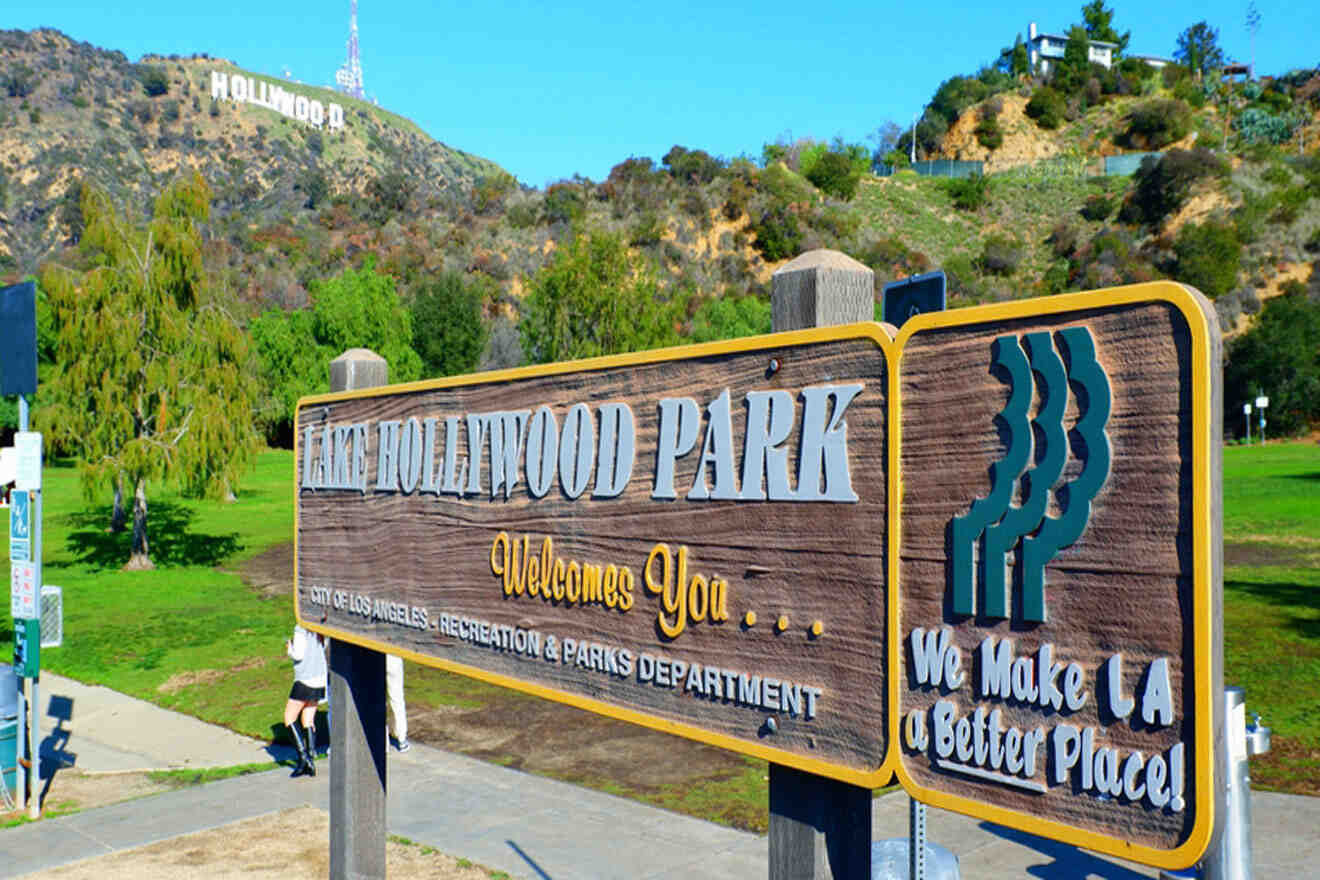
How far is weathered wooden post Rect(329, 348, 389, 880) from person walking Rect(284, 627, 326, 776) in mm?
4100

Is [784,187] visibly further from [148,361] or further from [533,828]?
[533,828]

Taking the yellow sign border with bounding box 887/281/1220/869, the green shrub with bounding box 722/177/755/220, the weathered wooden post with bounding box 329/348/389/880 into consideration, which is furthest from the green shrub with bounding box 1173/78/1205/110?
the yellow sign border with bounding box 887/281/1220/869

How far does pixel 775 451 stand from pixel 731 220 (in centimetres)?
7646

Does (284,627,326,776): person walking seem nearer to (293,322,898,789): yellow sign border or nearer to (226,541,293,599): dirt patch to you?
(293,322,898,789): yellow sign border

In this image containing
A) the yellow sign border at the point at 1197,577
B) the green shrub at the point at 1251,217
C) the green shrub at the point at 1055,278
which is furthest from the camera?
the green shrub at the point at 1055,278

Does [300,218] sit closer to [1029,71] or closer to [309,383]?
[309,383]

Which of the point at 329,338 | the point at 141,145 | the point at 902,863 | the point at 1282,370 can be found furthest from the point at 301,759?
the point at 141,145

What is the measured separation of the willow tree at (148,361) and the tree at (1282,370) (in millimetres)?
39932

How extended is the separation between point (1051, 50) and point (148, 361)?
106 meters

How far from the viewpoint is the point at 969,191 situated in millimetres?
85250

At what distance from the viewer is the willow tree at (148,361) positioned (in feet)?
67.2

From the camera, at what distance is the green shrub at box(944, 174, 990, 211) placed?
279 ft

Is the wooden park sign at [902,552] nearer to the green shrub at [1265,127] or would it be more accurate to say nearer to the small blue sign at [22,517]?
the small blue sign at [22,517]

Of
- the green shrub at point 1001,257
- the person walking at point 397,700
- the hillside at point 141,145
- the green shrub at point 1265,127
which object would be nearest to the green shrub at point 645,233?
the hillside at point 141,145
